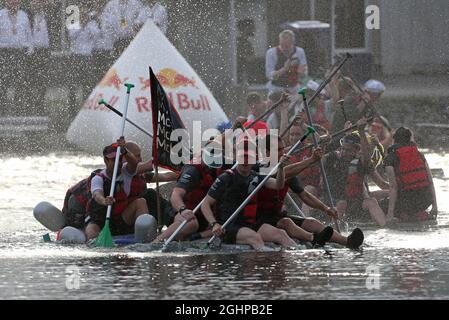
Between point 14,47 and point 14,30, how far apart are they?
56cm

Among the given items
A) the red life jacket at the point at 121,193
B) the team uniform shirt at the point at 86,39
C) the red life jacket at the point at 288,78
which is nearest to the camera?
the red life jacket at the point at 121,193

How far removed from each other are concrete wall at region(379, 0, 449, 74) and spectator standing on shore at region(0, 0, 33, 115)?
7.75 metres

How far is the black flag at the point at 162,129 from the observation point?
17266 mm

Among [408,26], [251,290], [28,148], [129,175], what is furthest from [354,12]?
[251,290]

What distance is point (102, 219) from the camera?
17031 mm

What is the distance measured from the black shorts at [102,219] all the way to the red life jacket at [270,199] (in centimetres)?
153

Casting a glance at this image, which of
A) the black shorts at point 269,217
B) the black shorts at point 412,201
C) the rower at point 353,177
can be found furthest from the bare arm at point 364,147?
the black shorts at point 269,217

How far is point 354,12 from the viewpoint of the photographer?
38125 mm

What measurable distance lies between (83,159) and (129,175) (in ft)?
35.6

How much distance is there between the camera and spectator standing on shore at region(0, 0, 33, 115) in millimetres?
34312

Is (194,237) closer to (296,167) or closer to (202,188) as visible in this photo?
(202,188)

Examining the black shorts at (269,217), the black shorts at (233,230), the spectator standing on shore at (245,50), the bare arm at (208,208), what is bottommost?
the black shorts at (233,230)

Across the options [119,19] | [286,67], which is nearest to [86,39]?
[119,19]

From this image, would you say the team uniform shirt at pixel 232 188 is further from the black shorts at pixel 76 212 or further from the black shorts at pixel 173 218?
the black shorts at pixel 76 212
